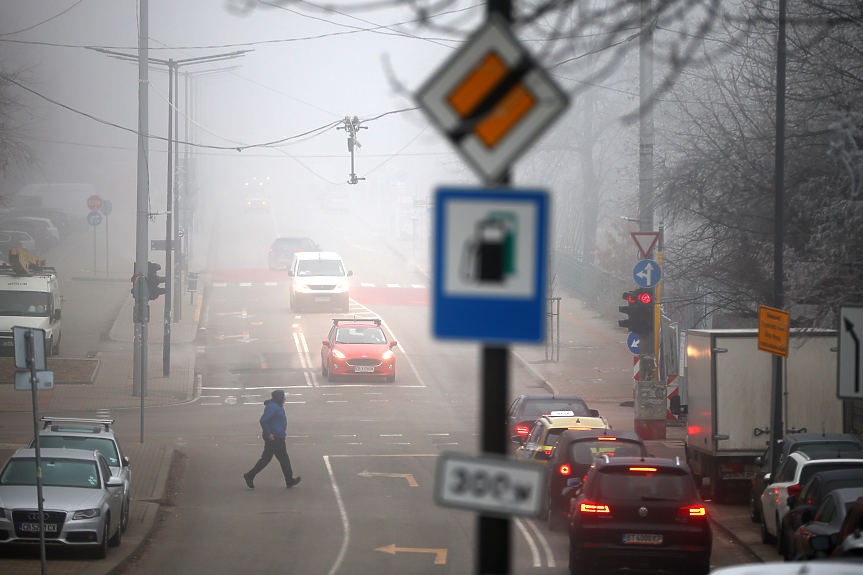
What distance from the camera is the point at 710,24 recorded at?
8.05 metres

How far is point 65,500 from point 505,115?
10.8 meters

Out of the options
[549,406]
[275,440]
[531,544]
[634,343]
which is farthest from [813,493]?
[634,343]

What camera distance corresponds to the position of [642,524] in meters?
11.6

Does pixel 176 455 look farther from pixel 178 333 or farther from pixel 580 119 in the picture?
pixel 580 119

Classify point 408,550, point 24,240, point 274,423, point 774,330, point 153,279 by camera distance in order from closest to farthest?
point 408,550, point 774,330, point 274,423, point 153,279, point 24,240

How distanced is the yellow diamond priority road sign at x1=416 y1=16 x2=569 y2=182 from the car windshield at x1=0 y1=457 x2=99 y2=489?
1108 centimetres

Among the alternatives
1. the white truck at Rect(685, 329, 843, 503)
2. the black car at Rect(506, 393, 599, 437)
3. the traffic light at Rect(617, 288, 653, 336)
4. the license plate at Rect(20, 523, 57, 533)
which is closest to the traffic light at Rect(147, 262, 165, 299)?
the black car at Rect(506, 393, 599, 437)

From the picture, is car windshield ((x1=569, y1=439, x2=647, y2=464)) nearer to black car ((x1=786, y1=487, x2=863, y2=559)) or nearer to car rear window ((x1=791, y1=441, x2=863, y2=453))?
car rear window ((x1=791, y1=441, x2=863, y2=453))

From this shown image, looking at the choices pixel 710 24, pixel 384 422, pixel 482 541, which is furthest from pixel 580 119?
pixel 482 541

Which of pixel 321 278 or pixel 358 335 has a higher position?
pixel 321 278

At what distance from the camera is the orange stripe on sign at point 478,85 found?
14.5ft

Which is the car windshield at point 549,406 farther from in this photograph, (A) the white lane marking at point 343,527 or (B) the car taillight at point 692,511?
(B) the car taillight at point 692,511

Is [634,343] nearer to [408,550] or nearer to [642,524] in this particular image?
[408,550]

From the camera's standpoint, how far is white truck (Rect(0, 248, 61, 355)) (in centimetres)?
3409
